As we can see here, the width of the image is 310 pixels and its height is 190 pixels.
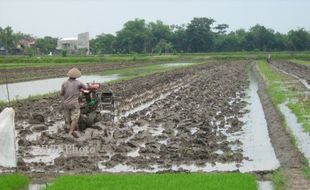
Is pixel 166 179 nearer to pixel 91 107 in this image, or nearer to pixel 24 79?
pixel 91 107

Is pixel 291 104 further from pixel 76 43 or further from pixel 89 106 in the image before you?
pixel 76 43

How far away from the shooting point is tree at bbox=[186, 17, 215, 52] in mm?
106750

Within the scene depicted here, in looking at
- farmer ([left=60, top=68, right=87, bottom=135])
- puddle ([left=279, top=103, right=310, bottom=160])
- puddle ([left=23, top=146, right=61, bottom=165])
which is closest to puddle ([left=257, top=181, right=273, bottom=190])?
puddle ([left=279, top=103, right=310, bottom=160])

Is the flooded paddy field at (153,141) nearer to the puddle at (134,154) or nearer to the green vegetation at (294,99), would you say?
the puddle at (134,154)

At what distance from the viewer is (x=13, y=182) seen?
28.3ft

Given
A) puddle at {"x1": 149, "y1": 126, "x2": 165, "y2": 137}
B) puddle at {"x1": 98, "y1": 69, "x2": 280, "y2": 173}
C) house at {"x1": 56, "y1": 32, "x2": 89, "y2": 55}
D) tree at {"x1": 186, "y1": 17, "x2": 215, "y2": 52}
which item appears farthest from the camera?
house at {"x1": 56, "y1": 32, "x2": 89, "y2": 55}

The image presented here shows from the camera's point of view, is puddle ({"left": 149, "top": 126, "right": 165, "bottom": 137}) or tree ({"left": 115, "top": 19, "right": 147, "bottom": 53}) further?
tree ({"left": 115, "top": 19, "right": 147, "bottom": 53})

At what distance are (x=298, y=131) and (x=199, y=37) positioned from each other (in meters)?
92.9

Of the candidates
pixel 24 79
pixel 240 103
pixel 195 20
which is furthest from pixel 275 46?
pixel 240 103

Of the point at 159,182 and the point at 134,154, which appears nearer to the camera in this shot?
the point at 159,182

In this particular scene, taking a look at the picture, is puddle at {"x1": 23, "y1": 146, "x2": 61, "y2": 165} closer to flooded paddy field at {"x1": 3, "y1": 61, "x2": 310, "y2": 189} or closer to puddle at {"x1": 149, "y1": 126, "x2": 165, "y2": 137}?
flooded paddy field at {"x1": 3, "y1": 61, "x2": 310, "y2": 189}

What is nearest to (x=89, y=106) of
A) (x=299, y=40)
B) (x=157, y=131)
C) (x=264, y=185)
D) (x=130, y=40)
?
(x=157, y=131)

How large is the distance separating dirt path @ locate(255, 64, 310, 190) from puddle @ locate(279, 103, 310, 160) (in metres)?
0.21

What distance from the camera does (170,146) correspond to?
A: 12.4 m
